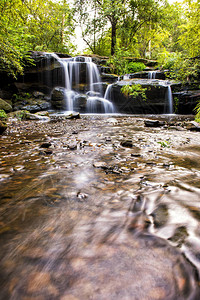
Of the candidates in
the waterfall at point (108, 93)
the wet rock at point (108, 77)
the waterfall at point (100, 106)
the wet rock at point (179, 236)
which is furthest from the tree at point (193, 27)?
the wet rock at point (179, 236)

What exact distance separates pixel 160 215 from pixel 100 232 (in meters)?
0.44

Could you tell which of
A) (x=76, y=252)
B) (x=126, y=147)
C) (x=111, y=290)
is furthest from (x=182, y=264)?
(x=126, y=147)

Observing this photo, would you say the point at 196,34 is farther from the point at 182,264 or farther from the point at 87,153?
the point at 182,264

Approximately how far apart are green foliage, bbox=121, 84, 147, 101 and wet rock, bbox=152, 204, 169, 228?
10214 millimetres

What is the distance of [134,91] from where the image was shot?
35.9 ft

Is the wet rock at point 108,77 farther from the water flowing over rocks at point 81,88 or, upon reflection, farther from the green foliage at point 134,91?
the green foliage at point 134,91

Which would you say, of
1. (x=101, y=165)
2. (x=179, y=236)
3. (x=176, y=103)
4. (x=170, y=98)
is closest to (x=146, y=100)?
(x=170, y=98)

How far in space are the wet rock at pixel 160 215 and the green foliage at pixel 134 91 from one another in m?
10.2

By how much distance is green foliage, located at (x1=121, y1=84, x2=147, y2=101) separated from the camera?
34.5ft

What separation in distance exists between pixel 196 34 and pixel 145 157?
8.21 meters

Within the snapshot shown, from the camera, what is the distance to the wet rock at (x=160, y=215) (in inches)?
41.7

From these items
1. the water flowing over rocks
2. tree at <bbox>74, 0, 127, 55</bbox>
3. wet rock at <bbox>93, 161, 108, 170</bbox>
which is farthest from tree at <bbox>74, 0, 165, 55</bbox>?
wet rock at <bbox>93, 161, 108, 170</bbox>

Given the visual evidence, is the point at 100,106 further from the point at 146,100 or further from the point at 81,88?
the point at 81,88

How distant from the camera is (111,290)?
67cm
